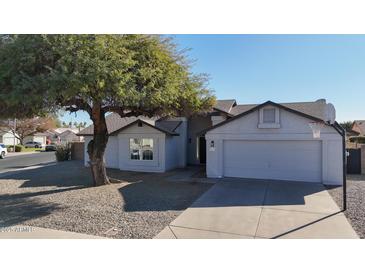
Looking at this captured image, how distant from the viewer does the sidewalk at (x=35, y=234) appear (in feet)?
18.0

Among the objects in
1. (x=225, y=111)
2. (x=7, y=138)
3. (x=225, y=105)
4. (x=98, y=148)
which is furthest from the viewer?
(x=7, y=138)

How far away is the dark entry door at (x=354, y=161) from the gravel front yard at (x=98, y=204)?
8.53 meters

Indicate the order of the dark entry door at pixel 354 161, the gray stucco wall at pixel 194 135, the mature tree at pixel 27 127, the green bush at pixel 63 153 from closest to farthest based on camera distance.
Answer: the dark entry door at pixel 354 161 < the gray stucco wall at pixel 194 135 < the green bush at pixel 63 153 < the mature tree at pixel 27 127

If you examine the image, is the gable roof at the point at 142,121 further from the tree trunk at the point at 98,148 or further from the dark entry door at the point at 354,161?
the dark entry door at the point at 354,161

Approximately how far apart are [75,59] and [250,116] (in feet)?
28.2

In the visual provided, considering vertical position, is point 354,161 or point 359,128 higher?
point 359,128

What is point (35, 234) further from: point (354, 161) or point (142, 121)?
point (354, 161)

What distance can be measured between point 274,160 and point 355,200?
429cm

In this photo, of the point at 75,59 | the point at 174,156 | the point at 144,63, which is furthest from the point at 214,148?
the point at 75,59

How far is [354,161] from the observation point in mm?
13680

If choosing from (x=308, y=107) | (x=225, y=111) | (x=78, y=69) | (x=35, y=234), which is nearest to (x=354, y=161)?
(x=308, y=107)

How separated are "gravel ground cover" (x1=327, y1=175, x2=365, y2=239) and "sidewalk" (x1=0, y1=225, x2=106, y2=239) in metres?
6.30

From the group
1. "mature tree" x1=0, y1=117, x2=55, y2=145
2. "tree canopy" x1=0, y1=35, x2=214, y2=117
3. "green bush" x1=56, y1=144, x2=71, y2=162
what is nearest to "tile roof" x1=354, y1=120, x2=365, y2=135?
"green bush" x1=56, y1=144, x2=71, y2=162

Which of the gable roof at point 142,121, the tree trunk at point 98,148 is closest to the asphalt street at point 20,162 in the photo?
the gable roof at point 142,121
